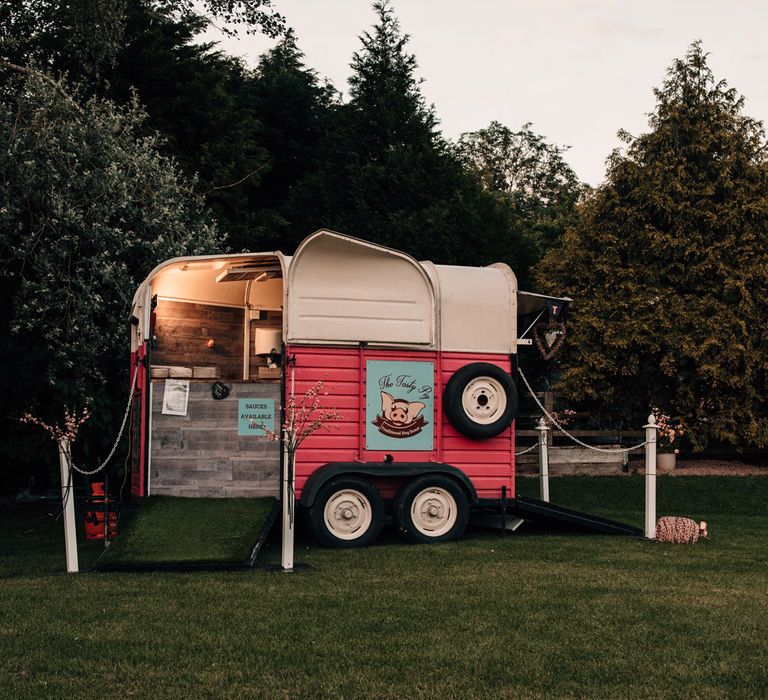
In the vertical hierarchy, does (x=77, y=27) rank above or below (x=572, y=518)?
above

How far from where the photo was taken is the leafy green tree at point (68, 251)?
16328 millimetres

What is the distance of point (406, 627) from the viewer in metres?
7.34

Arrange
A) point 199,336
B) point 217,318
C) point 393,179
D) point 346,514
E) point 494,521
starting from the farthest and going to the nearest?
1. point 393,179
2. point 217,318
3. point 199,336
4. point 494,521
5. point 346,514

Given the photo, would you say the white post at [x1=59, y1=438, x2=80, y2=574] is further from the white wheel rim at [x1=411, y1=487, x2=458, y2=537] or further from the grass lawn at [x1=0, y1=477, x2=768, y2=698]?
the white wheel rim at [x1=411, y1=487, x2=458, y2=537]

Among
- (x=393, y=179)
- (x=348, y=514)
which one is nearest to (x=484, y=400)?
(x=348, y=514)

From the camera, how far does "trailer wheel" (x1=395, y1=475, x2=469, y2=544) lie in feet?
40.7

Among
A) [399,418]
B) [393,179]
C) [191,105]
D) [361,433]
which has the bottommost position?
[361,433]

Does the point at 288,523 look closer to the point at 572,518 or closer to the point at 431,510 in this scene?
the point at 431,510

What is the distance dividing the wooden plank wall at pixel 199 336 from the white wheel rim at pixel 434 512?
3.66 m

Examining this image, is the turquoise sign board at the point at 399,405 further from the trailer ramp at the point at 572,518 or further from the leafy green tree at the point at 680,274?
the leafy green tree at the point at 680,274

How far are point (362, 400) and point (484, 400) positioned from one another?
5.13 feet

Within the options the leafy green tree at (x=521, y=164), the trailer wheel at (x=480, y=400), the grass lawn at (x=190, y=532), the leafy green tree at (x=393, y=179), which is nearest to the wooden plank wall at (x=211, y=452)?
the grass lawn at (x=190, y=532)

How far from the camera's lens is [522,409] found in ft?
93.1

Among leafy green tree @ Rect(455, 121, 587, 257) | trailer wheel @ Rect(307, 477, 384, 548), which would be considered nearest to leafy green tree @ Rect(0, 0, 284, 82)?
trailer wheel @ Rect(307, 477, 384, 548)
